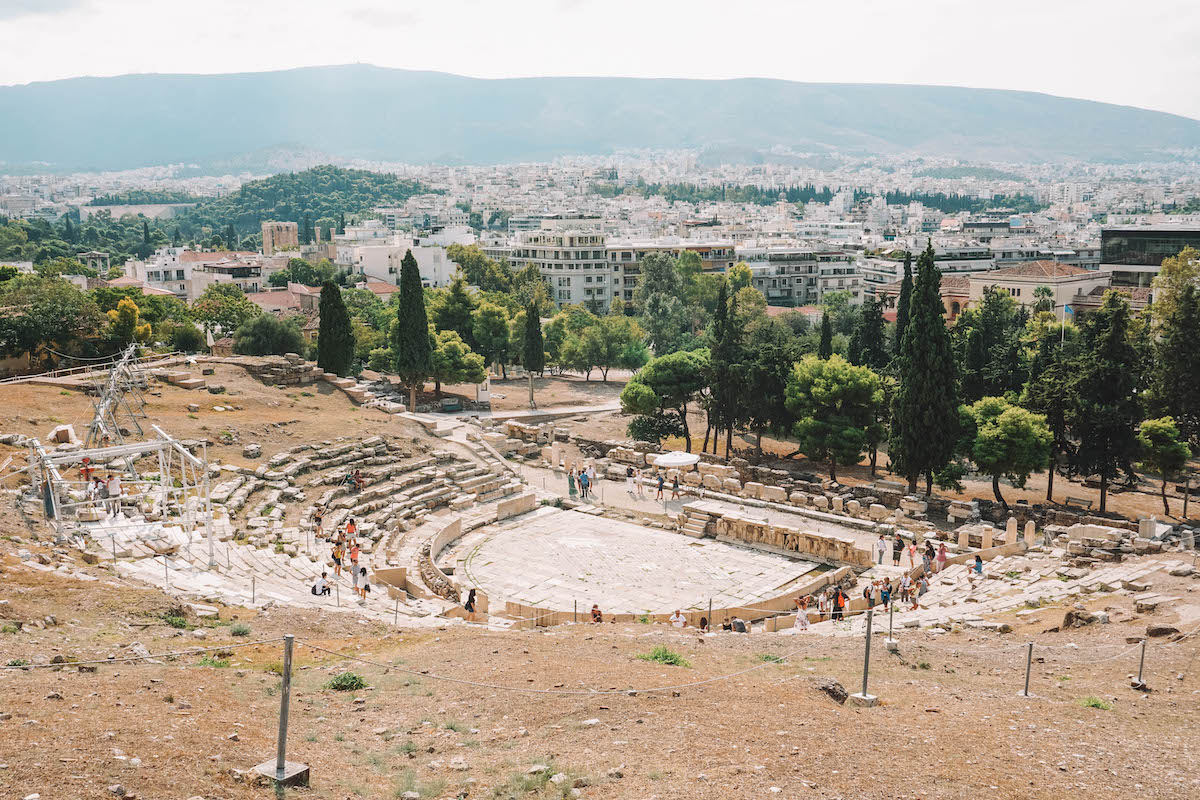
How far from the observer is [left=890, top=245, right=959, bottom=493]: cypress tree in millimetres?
32844

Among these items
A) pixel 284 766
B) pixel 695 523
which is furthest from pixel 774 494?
pixel 284 766

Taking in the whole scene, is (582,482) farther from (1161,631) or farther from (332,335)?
(1161,631)

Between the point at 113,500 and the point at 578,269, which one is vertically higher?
the point at 578,269

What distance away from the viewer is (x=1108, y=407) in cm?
3309

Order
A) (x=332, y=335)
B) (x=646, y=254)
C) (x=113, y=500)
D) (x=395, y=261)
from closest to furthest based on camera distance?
(x=113, y=500) → (x=332, y=335) → (x=646, y=254) → (x=395, y=261)

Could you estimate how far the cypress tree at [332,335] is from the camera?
46.1 m

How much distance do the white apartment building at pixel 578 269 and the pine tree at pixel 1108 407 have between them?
73.4 m

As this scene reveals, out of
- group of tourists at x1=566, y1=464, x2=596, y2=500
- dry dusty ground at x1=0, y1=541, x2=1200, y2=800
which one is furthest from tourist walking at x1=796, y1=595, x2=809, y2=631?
group of tourists at x1=566, y1=464, x2=596, y2=500

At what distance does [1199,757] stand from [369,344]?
56.7 m

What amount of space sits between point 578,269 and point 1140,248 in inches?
2147

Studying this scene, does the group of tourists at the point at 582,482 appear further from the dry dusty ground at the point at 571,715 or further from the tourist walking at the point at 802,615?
the dry dusty ground at the point at 571,715

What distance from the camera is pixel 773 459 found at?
138ft

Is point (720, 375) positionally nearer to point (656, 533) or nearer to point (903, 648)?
point (656, 533)

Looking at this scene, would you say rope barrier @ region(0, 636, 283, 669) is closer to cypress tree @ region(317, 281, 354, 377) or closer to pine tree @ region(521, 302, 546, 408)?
cypress tree @ region(317, 281, 354, 377)
